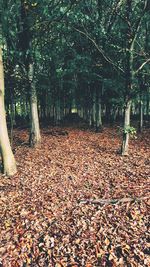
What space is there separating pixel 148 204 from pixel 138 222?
0.98 metres

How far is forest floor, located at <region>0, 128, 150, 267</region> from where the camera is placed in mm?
5816

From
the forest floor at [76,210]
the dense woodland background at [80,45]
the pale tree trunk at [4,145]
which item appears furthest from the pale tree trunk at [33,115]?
the pale tree trunk at [4,145]

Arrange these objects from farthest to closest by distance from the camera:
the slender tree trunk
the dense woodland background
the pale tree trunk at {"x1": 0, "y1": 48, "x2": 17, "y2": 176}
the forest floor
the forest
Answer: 1. the slender tree trunk
2. the dense woodland background
3. the pale tree trunk at {"x1": 0, "y1": 48, "x2": 17, "y2": 176}
4. the forest
5. the forest floor

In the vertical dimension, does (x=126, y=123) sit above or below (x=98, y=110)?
below

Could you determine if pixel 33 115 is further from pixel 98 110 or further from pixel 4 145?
pixel 98 110

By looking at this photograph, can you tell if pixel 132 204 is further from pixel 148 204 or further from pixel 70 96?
pixel 70 96

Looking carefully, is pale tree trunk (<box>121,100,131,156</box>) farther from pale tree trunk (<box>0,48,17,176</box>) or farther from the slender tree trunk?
the slender tree trunk

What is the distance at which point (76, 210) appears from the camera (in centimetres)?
756

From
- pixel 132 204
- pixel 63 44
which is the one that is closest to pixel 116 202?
Result: pixel 132 204

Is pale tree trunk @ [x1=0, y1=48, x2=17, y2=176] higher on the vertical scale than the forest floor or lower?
higher

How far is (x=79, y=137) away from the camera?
1650 cm

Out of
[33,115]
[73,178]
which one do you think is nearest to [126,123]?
[73,178]

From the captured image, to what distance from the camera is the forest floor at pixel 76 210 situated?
5816 mm

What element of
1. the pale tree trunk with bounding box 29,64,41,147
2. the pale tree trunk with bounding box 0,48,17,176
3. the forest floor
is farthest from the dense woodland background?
the pale tree trunk with bounding box 0,48,17,176
